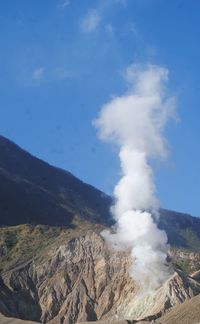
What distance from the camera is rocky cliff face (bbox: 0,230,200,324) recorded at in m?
Result: 107

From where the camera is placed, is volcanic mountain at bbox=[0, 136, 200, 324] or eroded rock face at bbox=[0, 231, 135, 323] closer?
volcanic mountain at bbox=[0, 136, 200, 324]

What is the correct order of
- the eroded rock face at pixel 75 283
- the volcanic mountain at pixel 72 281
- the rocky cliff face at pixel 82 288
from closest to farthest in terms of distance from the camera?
the rocky cliff face at pixel 82 288 < the volcanic mountain at pixel 72 281 < the eroded rock face at pixel 75 283

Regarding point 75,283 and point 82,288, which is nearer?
point 82,288

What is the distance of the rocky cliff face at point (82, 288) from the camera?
106688 millimetres

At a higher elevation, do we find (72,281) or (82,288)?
(72,281)

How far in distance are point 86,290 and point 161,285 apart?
14.7 m

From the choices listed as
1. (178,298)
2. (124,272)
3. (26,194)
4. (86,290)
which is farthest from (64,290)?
(26,194)

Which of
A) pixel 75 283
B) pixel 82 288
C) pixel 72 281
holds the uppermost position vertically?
pixel 72 281

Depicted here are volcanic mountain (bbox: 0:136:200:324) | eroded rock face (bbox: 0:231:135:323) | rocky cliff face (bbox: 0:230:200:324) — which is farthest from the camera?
eroded rock face (bbox: 0:231:135:323)

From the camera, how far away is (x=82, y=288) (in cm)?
11638

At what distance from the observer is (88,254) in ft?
402

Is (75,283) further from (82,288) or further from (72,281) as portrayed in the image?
(82,288)

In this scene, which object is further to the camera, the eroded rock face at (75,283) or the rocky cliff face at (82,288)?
the eroded rock face at (75,283)

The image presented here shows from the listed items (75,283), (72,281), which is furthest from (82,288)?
(72,281)
